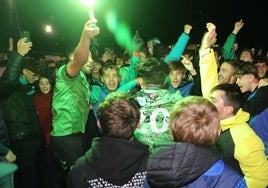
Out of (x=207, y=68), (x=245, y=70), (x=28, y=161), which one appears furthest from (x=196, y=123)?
(x=28, y=161)

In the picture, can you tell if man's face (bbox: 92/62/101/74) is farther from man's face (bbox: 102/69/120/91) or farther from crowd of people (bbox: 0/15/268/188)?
man's face (bbox: 102/69/120/91)

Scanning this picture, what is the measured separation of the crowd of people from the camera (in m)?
2.30

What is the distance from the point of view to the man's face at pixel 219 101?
3.48 meters

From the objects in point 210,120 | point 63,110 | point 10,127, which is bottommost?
point 10,127

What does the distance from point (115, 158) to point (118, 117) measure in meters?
0.33

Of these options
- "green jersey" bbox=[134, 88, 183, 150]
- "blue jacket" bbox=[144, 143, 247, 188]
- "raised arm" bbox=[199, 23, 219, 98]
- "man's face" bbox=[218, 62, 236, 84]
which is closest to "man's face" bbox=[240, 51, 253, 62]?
"man's face" bbox=[218, 62, 236, 84]

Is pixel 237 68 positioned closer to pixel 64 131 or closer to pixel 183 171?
pixel 64 131

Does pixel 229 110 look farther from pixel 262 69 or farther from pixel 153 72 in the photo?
pixel 262 69

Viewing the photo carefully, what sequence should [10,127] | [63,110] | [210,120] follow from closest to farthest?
1. [210,120]
2. [63,110]
3. [10,127]

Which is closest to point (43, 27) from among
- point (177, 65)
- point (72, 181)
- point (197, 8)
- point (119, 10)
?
point (119, 10)

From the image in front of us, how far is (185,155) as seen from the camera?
220 cm

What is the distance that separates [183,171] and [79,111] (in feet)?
9.27

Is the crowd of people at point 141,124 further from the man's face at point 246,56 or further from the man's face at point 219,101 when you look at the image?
the man's face at point 246,56

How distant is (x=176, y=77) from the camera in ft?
18.9
